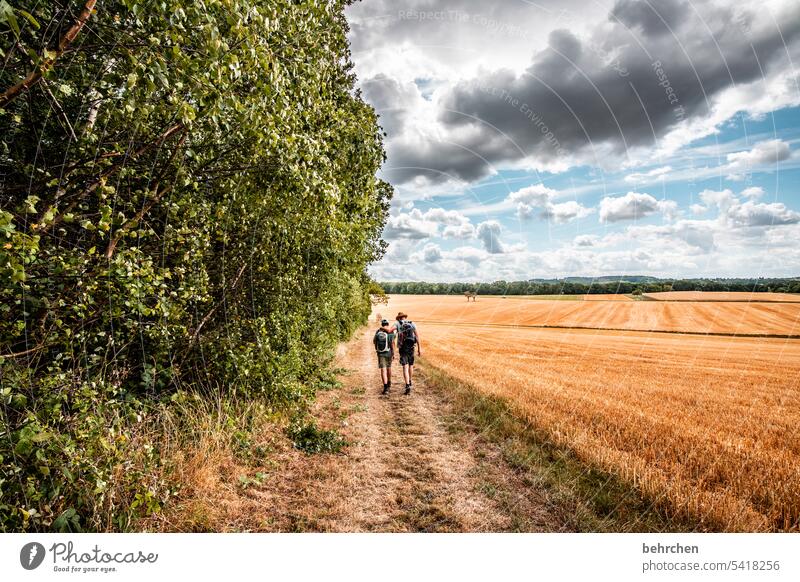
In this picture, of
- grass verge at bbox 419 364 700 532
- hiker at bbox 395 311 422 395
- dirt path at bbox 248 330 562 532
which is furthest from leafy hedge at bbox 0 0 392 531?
hiker at bbox 395 311 422 395

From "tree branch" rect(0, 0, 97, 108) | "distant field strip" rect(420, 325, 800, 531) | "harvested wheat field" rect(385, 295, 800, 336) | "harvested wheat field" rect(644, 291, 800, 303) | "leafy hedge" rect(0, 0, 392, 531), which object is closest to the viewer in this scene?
"tree branch" rect(0, 0, 97, 108)

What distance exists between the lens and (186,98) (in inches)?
187

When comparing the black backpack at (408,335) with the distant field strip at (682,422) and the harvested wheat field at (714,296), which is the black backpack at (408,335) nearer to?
the distant field strip at (682,422)

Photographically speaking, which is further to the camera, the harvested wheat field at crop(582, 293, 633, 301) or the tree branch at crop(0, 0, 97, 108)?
the harvested wheat field at crop(582, 293, 633, 301)

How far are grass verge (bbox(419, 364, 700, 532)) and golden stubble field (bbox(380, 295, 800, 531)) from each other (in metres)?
0.22

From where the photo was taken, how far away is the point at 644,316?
47969 mm

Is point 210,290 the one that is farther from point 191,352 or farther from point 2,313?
point 2,313

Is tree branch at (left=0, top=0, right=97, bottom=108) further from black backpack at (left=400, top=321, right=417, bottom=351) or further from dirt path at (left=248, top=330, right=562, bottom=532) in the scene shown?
black backpack at (left=400, top=321, right=417, bottom=351)

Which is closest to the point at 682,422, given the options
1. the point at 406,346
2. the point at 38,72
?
the point at 406,346

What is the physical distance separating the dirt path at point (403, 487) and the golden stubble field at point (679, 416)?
1764 mm

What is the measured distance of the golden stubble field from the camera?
17.0 feet

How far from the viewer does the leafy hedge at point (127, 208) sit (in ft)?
10.9

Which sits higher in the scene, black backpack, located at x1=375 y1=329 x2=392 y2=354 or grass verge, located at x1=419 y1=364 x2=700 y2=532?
black backpack, located at x1=375 y1=329 x2=392 y2=354

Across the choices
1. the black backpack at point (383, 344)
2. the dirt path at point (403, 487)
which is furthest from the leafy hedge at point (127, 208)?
the black backpack at point (383, 344)
